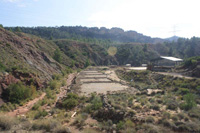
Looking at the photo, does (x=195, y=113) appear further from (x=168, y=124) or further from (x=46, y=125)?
(x=46, y=125)

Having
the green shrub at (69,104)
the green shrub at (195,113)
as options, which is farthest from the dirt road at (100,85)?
the green shrub at (195,113)

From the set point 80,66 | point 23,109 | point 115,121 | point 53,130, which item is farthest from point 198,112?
point 80,66

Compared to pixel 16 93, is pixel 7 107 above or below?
below

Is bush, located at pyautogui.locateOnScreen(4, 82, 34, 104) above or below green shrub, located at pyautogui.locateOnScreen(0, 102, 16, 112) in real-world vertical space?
above

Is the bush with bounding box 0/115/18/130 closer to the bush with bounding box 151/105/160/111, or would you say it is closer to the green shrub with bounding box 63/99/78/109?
the green shrub with bounding box 63/99/78/109

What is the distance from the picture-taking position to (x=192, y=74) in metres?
22.8

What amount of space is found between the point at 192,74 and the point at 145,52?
50.6 metres

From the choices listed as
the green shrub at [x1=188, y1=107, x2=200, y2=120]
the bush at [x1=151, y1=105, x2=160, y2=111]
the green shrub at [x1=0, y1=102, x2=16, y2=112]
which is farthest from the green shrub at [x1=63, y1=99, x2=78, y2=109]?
the green shrub at [x1=188, y1=107, x2=200, y2=120]

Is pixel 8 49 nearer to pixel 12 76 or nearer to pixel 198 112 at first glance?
pixel 12 76

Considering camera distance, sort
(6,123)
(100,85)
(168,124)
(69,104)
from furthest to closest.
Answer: (100,85)
(69,104)
(6,123)
(168,124)

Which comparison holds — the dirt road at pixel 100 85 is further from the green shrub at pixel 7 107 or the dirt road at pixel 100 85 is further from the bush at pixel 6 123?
the bush at pixel 6 123

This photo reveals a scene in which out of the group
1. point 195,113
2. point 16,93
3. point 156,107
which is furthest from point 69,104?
point 195,113

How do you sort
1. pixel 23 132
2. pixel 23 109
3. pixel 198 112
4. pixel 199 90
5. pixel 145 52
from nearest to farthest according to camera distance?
pixel 23 132, pixel 198 112, pixel 23 109, pixel 199 90, pixel 145 52

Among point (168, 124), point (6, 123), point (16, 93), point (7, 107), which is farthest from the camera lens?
point (16, 93)
